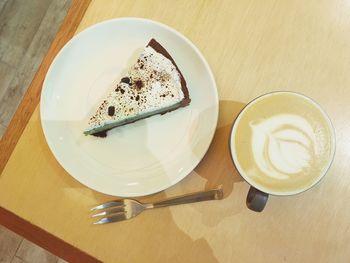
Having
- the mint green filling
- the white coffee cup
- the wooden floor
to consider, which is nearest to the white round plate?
the mint green filling

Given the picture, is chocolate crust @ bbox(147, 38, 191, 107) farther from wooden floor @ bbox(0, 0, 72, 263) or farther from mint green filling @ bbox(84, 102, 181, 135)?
wooden floor @ bbox(0, 0, 72, 263)

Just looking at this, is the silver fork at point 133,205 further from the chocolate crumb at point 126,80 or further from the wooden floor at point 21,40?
the wooden floor at point 21,40

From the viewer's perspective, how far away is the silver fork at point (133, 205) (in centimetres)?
96

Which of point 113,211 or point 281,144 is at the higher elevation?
point 281,144

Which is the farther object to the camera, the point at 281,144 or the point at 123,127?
the point at 123,127

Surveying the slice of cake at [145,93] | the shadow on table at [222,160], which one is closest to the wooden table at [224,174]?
the shadow on table at [222,160]

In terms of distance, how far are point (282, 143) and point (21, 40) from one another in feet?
5.37

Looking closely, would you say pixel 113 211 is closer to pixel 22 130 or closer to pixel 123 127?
pixel 123 127

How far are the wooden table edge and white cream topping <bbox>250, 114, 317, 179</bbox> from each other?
1.67ft

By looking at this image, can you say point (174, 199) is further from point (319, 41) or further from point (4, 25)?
point (4, 25)

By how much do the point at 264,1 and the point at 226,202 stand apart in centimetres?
56

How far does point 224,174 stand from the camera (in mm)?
986

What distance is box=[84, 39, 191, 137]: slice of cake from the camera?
1016mm

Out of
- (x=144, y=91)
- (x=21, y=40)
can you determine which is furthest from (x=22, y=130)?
(x=21, y=40)
